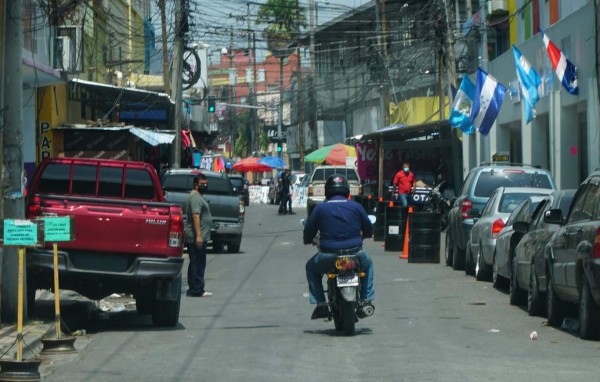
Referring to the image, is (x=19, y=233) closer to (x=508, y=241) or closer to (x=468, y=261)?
(x=508, y=241)

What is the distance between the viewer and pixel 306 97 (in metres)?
72.9

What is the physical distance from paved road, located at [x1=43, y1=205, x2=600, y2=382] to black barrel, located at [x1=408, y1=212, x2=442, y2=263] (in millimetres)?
4469

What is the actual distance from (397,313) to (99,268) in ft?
13.4

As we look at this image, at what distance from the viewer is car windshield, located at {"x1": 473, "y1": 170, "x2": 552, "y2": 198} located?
22.9 metres

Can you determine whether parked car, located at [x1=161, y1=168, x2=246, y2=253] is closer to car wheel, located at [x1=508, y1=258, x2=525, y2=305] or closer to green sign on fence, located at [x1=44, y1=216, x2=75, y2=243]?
car wheel, located at [x1=508, y1=258, x2=525, y2=305]

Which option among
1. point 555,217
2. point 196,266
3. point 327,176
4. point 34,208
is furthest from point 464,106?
point 34,208

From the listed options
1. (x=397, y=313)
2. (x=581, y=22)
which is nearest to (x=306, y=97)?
(x=581, y=22)

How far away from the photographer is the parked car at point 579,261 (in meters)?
11.4

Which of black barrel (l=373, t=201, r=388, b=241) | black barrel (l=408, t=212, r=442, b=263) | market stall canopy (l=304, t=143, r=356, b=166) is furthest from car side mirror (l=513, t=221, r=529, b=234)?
market stall canopy (l=304, t=143, r=356, b=166)

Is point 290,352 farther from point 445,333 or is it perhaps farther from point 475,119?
point 475,119

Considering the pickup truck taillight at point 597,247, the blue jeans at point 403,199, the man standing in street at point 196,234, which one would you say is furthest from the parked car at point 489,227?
the blue jeans at point 403,199

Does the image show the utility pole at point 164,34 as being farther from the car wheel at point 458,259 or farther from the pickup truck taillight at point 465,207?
the car wheel at point 458,259

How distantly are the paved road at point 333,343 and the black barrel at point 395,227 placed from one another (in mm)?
8178

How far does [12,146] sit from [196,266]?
4871mm
